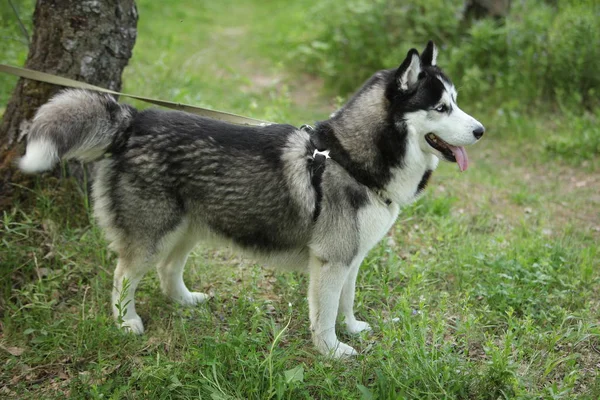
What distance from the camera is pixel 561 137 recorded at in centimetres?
652

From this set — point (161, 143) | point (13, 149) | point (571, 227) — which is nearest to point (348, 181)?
point (161, 143)

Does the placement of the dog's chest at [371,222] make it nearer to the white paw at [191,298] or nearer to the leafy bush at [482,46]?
the white paw at [191,298]

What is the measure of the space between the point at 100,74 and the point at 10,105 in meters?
0.66

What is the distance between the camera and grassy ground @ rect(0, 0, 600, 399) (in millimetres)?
2855

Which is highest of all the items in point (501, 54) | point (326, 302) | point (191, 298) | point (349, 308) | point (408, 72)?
point (408, 72)

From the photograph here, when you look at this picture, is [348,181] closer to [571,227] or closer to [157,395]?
[157,395]

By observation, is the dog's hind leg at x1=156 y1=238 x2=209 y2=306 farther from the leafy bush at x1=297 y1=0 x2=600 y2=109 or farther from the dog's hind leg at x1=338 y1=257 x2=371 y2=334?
the leafy bush at x1=297 y1=0 x2=600 y2=109

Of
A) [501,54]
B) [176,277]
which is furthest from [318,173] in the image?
[501,54]

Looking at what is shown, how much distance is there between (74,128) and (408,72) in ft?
5.77

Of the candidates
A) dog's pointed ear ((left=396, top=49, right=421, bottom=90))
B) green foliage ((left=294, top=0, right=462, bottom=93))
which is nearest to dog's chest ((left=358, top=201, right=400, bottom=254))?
dog's pointed ear ((left=396, top=49, right=421, bottom=90))

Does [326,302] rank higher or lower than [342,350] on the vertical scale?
higher

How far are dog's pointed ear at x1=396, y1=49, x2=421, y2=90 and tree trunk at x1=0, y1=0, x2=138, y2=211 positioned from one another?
7.01ft

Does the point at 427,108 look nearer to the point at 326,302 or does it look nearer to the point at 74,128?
the point at 326,302

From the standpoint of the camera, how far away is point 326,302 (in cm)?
319
